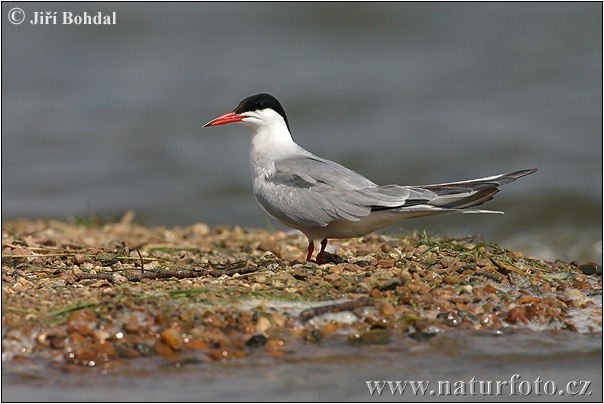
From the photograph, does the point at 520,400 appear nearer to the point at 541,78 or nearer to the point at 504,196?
the point at 504,196

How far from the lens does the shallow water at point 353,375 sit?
350 centimetres

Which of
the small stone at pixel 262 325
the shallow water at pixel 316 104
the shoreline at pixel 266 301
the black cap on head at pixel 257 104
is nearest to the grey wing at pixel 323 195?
the shoreline at pixel 266 301

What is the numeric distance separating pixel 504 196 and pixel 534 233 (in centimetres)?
78

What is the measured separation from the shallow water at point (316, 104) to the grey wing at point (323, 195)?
369cm

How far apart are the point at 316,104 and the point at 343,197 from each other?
25.3 feet

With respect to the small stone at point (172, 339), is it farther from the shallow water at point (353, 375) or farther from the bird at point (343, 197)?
the bird at point (343, 197)

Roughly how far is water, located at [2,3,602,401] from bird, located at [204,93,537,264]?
378 centimetres

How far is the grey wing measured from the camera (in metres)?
5.05

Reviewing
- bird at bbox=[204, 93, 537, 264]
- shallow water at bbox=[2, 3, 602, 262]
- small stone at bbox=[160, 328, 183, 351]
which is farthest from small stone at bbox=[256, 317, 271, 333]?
shallow water at bbox=[2, 3, 602, 262]

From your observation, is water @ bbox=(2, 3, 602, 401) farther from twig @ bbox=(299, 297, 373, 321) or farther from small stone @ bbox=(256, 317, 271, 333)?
small stone @ bbox=(256, 317, 271, 333)

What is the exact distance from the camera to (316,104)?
501 inches

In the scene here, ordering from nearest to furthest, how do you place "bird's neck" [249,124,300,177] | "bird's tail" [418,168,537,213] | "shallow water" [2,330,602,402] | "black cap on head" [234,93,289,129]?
1. "shallow water" [2,330,602,402]
2. "bird's tail" [418,168,537,213]
3. "bird's neck" [249,124,300,177]
4. "black cap on head" [234,93,289,129]

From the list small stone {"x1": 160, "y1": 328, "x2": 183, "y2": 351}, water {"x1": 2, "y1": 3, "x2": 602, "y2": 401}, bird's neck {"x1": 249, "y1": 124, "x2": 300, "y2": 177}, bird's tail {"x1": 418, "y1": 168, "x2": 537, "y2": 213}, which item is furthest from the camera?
water {"x1": 2, "y1": 3, "x2": 602, "y2": 401}

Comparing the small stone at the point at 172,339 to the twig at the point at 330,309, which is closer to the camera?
the small stone at the point at 172,339
